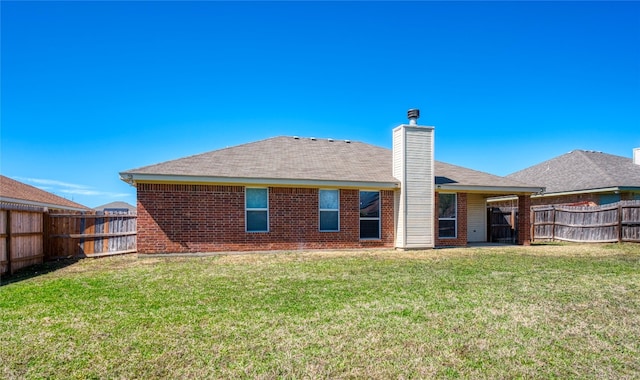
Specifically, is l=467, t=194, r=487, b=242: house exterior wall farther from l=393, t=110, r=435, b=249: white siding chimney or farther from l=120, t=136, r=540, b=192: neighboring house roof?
l=393, t=110, r=435, b=249: white siding chimney

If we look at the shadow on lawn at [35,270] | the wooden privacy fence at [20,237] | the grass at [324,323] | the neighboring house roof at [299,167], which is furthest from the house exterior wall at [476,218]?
the wooden privacy fence at [20,237]

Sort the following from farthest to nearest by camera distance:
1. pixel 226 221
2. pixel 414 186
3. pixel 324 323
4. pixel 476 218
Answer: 1. pixel 476 218
2. pixel 414 186
3. pixel 226 221
4. pixel 324 323

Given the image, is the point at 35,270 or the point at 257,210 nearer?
the point at 35,270

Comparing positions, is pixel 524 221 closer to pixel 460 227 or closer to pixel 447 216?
pixel 460 227

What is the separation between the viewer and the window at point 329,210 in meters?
13.9

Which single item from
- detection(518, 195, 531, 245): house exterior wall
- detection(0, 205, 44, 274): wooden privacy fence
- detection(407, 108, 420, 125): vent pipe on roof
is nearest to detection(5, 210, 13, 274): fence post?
detection(0, 205, 44, 274): wooden privacy fence

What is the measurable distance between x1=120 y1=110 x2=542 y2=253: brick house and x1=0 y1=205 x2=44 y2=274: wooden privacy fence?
264cm

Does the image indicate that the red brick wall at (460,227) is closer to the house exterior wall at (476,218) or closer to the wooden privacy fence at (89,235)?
the house exterior wall at (476,218)

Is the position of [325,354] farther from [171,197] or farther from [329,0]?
[329,0]

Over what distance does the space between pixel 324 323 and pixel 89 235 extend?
35.0ft

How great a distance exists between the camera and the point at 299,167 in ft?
46.9

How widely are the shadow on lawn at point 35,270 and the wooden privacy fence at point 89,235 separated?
47 centimetres

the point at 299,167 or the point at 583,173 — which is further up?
the point at 583,173

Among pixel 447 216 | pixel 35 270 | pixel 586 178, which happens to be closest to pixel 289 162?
pixel 447 216
